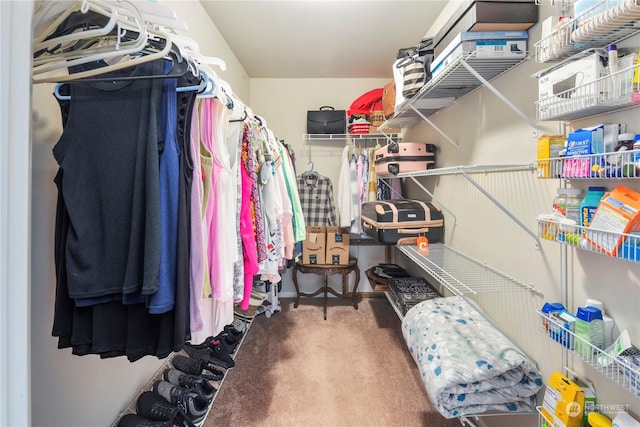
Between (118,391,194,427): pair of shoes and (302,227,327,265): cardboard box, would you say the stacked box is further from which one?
(118,391,194,427): pair of shoes

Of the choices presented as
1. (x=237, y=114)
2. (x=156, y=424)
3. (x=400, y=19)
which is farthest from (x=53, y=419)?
(x=400, y=19)

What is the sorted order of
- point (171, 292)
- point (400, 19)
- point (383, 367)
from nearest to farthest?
point (171, 292)
point (383, 367)
point (400, 19)

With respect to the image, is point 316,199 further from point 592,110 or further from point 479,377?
point 592,110

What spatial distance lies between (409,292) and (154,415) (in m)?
1.69

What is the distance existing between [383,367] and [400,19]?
256cm

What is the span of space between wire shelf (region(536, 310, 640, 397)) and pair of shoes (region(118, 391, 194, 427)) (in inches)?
60.0

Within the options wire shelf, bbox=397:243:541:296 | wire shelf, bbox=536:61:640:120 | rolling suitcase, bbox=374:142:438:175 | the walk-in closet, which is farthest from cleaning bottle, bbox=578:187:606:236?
rolling suitcase, bbox=374:142:438:175

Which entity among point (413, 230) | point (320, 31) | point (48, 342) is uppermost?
point (320, 31)

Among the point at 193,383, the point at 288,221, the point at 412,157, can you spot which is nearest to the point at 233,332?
the point at 193,383

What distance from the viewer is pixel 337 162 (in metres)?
3.49

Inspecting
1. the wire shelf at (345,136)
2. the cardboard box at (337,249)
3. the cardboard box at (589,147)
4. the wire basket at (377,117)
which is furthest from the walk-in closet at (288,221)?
the cardboard box at (337,249)

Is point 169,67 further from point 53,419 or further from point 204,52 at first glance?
point 204,52

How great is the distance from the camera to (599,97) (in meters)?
0.79

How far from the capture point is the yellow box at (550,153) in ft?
3.17
